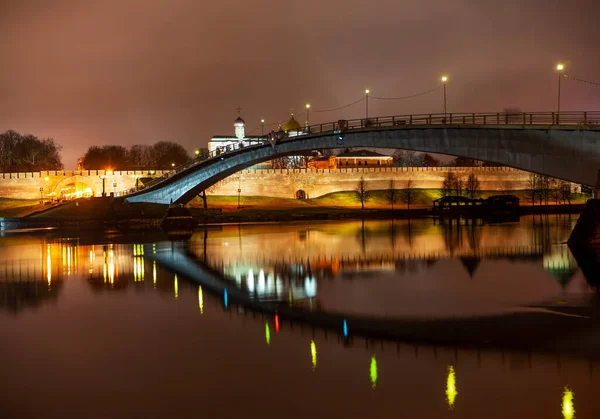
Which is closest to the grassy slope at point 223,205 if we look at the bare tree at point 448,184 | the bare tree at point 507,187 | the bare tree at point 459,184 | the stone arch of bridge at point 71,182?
the bare tree at point 448,184

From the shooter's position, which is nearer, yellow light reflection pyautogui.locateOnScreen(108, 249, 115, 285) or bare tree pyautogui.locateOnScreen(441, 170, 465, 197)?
yellow light reflection pyautogui.locateOnScreen(108, 249, 115, 285)

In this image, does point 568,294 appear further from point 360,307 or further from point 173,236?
point 173,236

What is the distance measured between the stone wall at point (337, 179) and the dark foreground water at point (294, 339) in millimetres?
64579

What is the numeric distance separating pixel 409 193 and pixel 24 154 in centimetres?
6854

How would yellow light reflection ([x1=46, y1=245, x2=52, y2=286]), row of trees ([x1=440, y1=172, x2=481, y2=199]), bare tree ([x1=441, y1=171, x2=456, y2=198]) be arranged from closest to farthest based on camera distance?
yellow light reflection ([x1=46, y1=245, x2=52, y2=286]) < row of trees ([x1=440, y1=172, x2=481, y2=199]) < bare tree ([x1=441, y1=171, x2=456, y2=198])

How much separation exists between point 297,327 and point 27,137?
117m

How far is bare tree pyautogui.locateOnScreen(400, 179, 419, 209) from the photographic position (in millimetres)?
87088

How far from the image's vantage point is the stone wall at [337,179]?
91469 mm

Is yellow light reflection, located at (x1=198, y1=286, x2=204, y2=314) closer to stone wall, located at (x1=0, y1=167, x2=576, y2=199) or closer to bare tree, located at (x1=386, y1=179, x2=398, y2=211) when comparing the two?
bare tree, located at (x1=386, y1=179, x2=398, y2=211)

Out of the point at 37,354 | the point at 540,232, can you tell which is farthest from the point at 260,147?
the point at 37,354

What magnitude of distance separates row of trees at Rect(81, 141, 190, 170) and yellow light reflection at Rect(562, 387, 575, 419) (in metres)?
117

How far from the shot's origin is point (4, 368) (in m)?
11.7

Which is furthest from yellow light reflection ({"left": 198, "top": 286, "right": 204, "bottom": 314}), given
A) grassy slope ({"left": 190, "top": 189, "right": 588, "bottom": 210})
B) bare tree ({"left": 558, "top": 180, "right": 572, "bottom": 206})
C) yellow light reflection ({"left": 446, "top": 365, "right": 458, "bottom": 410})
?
bare tree ({"left": 558, "top": 180, "right": 572, "bottom": 206})

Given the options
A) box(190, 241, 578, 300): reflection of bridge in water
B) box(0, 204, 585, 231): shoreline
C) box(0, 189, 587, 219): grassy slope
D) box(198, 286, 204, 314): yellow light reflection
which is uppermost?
box(0, 189, 587, 219): grassy slope
